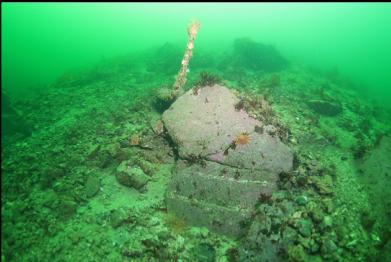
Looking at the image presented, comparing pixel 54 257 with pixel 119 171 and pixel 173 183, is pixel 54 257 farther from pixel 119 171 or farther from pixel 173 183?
pixel 173 183

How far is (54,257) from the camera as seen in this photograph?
8117 millimetres

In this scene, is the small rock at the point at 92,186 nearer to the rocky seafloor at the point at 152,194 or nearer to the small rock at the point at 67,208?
the rocky seafloor at the point at 152,194

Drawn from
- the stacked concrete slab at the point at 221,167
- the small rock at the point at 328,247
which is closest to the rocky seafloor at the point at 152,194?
the small rock at the point at 328,247

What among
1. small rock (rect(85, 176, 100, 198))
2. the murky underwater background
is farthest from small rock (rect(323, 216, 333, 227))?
small rock (rect(85, 176, 100, 198))

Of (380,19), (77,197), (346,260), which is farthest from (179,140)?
(380,19)

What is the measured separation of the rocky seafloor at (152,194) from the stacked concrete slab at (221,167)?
0.98 ft

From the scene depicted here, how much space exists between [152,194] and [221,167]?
9.13 feet

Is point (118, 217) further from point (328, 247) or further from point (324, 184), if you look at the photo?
point (324, 184)

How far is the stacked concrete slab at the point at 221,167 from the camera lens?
9109 millimetres

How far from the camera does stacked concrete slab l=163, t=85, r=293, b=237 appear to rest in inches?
359

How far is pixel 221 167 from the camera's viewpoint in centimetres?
983

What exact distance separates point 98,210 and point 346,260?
7.72 metres

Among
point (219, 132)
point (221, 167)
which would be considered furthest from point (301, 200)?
point (219, 132)

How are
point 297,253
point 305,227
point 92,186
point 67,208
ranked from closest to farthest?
1. point 297,253
2. point 305,227
3. point 67,208
4. point 92,186
